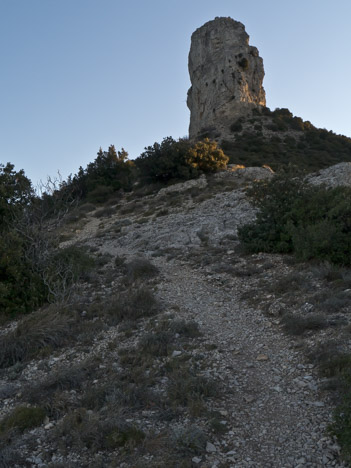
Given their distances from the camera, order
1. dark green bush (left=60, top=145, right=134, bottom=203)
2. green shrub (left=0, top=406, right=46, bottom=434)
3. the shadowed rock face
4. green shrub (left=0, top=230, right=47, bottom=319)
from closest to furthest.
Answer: green shrub (left=0, top=406, right=46, bottom=434) → green shrub (left=0, top=230, right=47, bottom=319) → dark green bush (left=60, top=145, right=134, bottom=203) → the shadowed rock face

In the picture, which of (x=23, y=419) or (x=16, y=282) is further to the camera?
(x=16, y=282)

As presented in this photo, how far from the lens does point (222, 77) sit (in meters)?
45.8

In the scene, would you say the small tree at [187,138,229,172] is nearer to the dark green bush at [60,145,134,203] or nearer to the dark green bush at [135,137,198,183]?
the dark green bush at [135,137,198,183]

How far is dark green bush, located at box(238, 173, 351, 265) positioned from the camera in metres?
11.6

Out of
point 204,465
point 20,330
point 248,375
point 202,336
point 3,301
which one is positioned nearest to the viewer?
point 204,465

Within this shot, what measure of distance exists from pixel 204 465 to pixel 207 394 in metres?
1.42

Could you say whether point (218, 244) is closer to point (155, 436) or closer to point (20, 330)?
point (20, 330)

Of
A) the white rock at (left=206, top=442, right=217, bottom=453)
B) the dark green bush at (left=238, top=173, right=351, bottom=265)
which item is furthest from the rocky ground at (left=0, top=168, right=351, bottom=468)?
the dark green bush at (left=238, top=173, right=351, bottom=265)

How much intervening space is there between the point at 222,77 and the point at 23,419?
145ft

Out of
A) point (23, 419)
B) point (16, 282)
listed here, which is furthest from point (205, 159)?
point (23, 419)

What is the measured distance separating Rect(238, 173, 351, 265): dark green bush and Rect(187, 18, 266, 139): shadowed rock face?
29098mm

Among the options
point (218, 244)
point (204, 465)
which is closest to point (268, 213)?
point (218, 244)

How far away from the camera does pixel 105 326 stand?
9625 mm

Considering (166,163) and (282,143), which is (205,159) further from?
(282,143)
